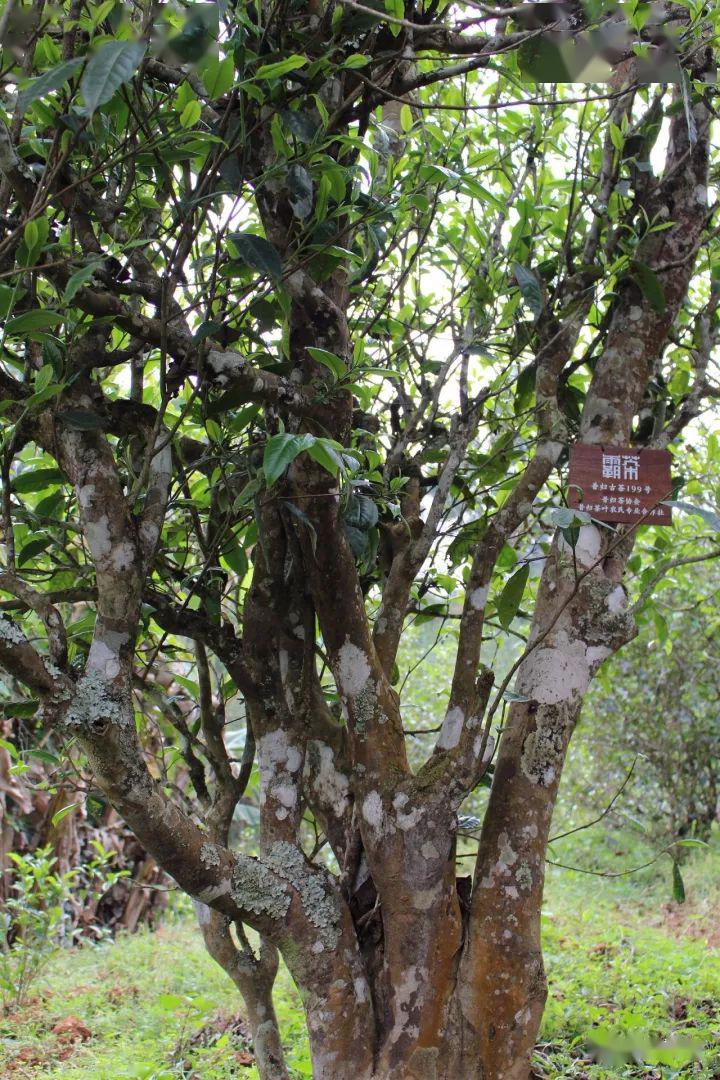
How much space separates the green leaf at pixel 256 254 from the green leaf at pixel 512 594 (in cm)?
80

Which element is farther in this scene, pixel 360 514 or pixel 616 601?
pixel 616 601

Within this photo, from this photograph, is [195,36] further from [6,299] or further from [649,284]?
[649,284]

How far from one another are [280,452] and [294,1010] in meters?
2.44

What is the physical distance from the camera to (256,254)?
51.3 inches

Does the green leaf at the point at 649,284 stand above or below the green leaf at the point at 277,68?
above

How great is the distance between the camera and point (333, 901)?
5.37 feet

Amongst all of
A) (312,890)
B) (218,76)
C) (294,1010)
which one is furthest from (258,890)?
(294,1010)

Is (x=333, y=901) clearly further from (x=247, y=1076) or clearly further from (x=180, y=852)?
(x=247, y=1076)

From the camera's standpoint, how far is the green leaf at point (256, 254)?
4.25ft

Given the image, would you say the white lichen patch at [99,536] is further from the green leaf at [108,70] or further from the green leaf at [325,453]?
the green leaf at [108,70]

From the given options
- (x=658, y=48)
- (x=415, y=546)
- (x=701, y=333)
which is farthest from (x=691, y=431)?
(x=415, y=546)

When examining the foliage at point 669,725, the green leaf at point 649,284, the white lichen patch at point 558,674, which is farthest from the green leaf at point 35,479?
the foliage at point 669,725

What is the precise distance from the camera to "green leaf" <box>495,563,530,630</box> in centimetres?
184

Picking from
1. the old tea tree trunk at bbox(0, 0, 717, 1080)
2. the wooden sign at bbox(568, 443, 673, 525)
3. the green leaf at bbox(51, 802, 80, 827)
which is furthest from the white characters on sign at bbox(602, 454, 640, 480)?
the green leaf at bbox(51, 802, 80, 827)
